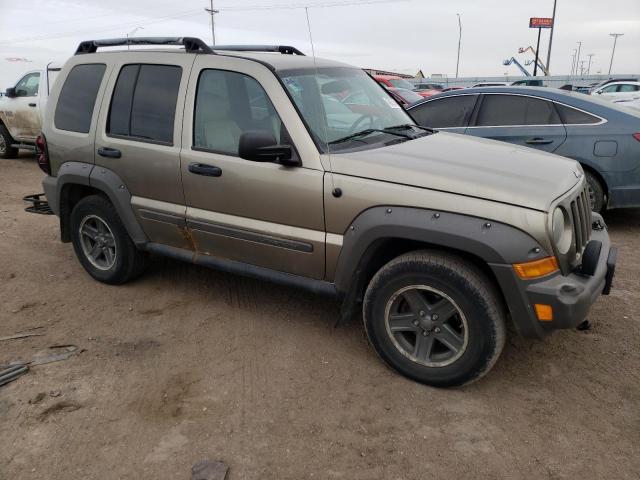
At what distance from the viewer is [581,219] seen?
313 centimetres

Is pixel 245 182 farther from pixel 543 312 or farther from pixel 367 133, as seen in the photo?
pixel 543 312

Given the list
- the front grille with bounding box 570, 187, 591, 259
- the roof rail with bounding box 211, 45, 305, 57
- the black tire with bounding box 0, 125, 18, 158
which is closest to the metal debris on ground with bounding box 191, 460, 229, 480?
the front grille with bounding box 570, 187, 591, 259

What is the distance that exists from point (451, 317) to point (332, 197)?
1.00 metres

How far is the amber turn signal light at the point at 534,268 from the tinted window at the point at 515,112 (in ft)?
12.9

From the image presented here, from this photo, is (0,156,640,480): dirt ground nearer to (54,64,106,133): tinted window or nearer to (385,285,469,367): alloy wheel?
(385,285,469,367): alloy wheel

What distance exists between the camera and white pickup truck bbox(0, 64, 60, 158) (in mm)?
10305

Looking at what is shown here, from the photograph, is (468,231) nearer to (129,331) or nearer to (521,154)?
(521,154)

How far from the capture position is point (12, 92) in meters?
10.8

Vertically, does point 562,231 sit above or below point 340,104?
below

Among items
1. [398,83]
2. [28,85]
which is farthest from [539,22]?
[28,85]

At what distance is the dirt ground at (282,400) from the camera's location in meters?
2.55

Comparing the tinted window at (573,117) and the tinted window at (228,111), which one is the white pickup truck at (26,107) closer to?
the tinted window at (228,111)

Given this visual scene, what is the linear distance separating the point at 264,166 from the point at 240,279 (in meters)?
1.66

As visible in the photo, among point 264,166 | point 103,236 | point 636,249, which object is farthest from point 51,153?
point 636,249
